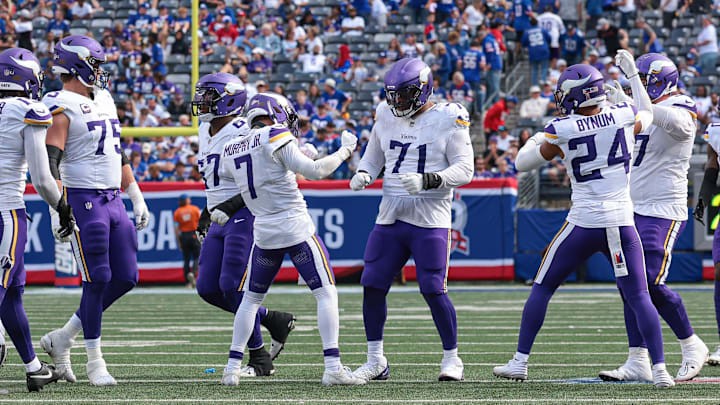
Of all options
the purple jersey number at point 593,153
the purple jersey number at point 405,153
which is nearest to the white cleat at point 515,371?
the purple jersey number at point 593,153

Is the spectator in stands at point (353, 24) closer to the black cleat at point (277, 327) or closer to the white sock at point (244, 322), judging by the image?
the black cleat at point (277, 327)

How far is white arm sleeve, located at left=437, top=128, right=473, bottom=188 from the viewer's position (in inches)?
260

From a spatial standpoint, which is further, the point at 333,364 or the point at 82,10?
the point at 82,10

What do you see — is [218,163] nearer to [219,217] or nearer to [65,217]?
[219,217]

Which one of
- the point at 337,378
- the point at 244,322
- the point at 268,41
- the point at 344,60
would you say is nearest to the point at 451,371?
the point at 337,378

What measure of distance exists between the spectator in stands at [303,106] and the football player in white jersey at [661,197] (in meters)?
12.3

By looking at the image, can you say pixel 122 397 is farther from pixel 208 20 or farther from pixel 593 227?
pixel 208 20

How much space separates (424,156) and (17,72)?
2295 millimetres

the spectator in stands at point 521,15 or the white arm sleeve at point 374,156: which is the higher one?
the white arm sleeve at point 374,156

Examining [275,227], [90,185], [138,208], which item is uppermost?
[90,185]

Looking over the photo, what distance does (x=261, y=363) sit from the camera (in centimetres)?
708

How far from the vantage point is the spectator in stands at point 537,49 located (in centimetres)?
1988

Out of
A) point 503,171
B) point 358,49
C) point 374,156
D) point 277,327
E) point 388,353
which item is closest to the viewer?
point 374,156

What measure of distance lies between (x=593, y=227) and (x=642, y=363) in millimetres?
952
